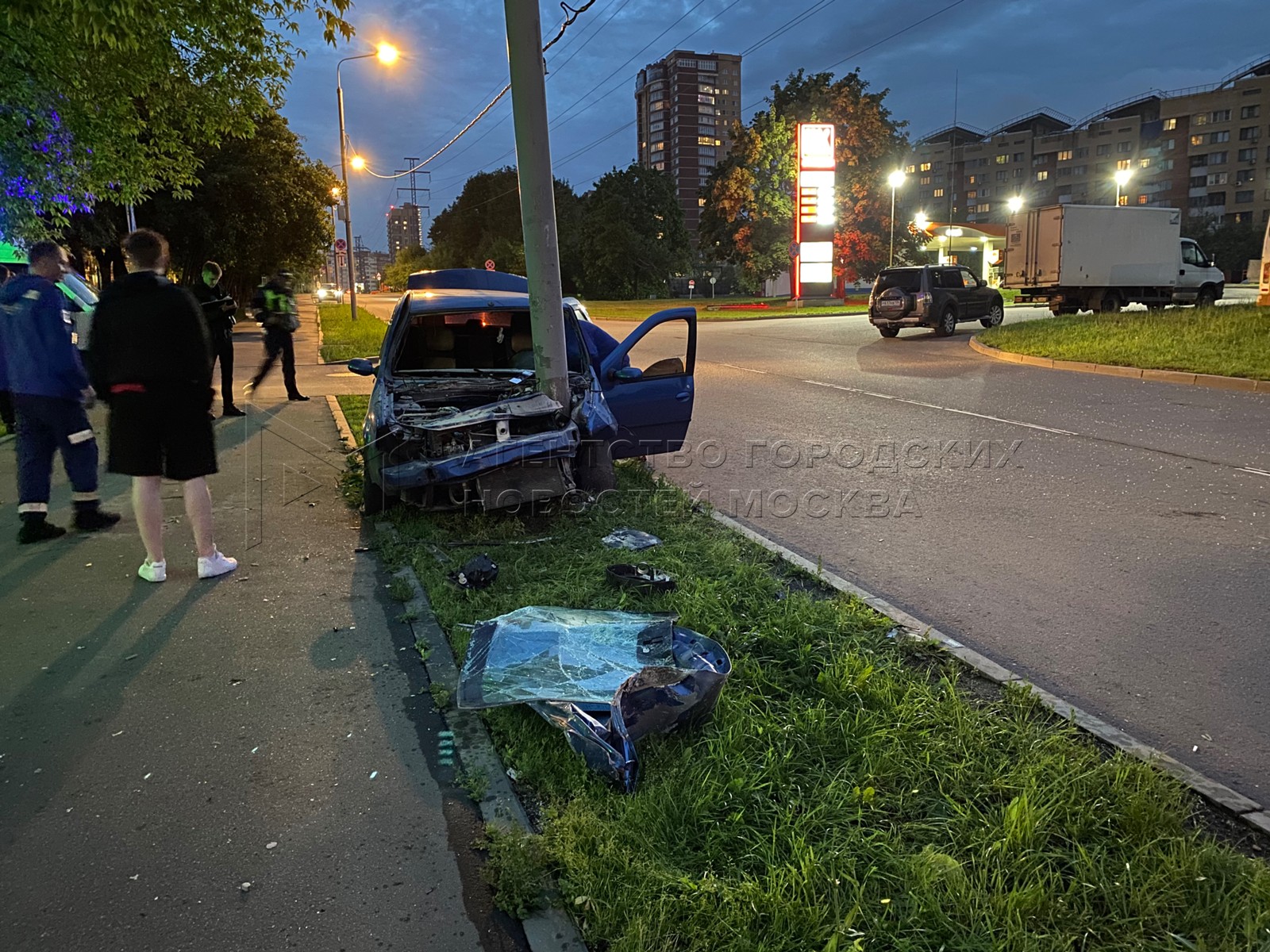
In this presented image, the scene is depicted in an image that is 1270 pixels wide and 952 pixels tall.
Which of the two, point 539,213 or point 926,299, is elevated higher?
point 539,213

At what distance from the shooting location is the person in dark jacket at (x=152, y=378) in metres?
4.79

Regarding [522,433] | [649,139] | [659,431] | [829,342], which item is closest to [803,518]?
[659,431]

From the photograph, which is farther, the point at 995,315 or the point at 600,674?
the point at 995,315

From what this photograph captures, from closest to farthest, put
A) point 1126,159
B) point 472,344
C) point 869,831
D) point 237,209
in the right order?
1. point 869,831
2. point 472,344
3. point 237,209
4. point 1126,159

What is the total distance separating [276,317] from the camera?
11.8 metres

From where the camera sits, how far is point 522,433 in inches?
240

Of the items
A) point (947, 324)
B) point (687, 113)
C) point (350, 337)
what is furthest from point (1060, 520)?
point (687, 113)

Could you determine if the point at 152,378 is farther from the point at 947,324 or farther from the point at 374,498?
the point at 947,324

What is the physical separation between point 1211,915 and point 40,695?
4463mm

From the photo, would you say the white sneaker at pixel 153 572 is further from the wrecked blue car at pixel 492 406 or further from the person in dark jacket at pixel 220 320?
the person in dark jacket at pixel 220 320

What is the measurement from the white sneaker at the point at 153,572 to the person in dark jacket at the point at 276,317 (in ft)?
23.0

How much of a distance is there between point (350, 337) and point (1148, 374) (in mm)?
20270

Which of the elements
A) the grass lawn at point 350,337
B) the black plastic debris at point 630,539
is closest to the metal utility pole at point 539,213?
the black plastic debris at point 630,539

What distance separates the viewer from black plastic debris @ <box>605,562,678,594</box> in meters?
4.76
